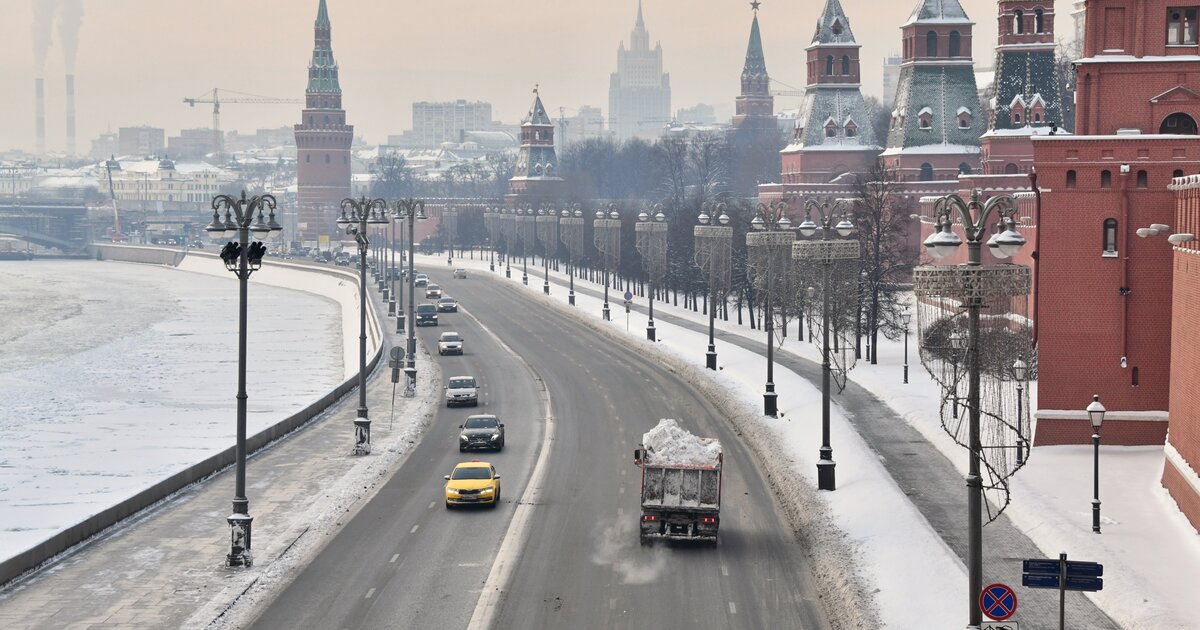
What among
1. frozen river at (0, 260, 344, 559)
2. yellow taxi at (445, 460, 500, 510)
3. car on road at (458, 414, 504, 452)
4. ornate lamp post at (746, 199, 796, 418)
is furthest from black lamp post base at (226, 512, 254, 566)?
ornate lamp post at (746, 199, 796, 418)

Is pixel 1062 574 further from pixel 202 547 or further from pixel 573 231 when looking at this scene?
pixel 573 231

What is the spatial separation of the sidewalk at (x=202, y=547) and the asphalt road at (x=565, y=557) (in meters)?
0.94

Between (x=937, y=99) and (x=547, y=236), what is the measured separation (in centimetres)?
3329

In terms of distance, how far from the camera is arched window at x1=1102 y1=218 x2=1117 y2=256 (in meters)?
47.5

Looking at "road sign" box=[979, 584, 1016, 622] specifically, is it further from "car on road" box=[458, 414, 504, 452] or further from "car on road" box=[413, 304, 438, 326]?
"car on road" box=[413, 304, 438, 326]

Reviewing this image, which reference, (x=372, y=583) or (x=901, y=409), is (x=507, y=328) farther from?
(x=372, y=583)

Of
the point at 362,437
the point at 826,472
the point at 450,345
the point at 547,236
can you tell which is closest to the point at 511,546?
the point at 826,472

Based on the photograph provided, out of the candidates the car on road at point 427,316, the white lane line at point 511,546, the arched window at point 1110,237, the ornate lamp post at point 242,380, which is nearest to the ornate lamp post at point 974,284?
the white lane line at point 511,546

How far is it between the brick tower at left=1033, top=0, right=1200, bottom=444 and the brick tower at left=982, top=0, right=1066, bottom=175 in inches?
1715

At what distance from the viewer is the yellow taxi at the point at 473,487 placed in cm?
3862

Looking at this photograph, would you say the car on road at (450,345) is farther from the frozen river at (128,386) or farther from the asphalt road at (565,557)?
the asphalt road at (565,557)

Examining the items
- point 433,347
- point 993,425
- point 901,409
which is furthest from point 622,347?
point 993,425

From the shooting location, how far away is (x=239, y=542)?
3241 centimetres

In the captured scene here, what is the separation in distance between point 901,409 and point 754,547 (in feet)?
77.9
